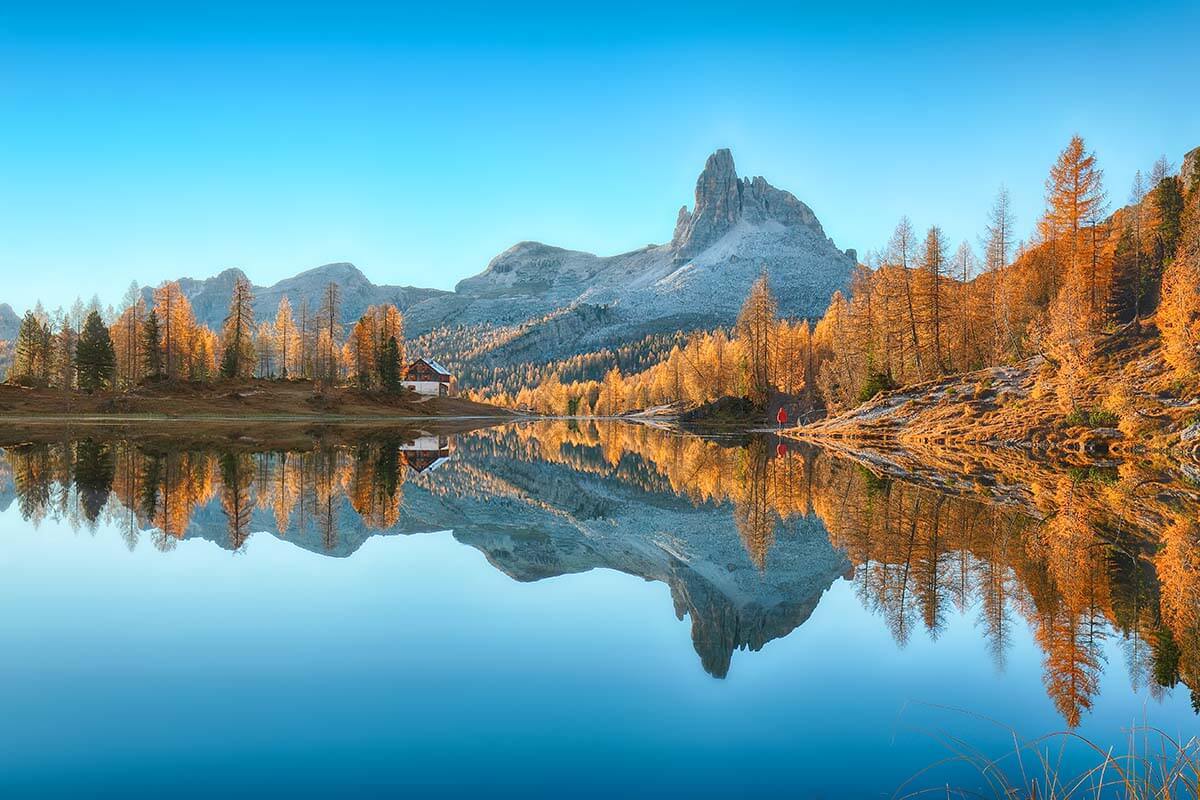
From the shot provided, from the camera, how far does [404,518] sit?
1906 cm

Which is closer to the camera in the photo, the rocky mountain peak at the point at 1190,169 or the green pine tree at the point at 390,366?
the rocky mountain peak at the point at 1190,169

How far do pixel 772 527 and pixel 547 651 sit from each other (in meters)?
11.4

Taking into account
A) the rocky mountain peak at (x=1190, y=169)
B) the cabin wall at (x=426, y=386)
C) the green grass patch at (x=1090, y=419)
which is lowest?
A: the green grass patch at (x=1090, y=419)

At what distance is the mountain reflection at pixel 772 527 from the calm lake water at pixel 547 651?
0.11 meters

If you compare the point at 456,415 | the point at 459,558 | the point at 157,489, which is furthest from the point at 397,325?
the point at 459,558

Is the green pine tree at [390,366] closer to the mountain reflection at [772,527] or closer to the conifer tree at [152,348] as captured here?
the conifer tree at [152,348]

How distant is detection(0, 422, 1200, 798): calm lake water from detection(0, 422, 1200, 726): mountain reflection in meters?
0.11

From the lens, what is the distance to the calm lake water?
6.00m

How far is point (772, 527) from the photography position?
1892 cm

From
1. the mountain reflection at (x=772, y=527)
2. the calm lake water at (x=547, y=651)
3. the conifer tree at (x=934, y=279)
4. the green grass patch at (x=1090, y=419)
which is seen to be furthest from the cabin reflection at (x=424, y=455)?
the conifer tree at (x=934, y=279)

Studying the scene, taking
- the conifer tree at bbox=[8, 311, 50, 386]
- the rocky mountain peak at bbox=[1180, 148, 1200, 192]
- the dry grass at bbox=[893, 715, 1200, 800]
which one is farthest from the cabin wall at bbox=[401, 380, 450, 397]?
the dry grass at bbox=[893, 715, 1200, 800]

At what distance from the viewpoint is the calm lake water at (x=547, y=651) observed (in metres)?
6.00

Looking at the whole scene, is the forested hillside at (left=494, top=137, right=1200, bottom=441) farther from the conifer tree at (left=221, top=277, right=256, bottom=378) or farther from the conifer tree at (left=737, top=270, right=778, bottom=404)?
the conifer tree at (left=221, top=277, right=256, bottom=378)

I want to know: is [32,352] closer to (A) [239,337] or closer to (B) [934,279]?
(A) [239,337]
